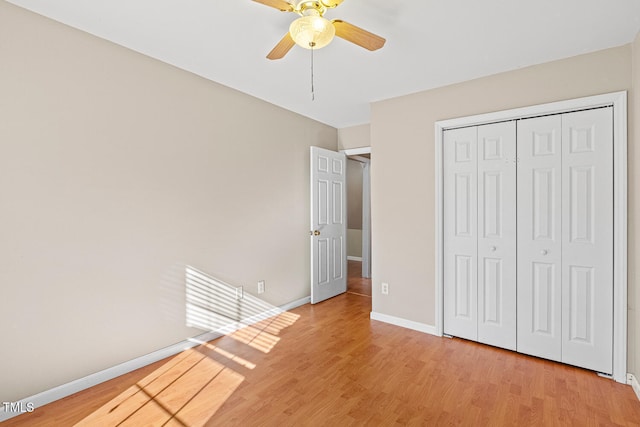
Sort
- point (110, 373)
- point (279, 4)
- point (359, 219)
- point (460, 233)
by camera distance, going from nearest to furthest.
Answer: point (279, 4)
point (110, 373)
point (460, 233)
point (359, 219)

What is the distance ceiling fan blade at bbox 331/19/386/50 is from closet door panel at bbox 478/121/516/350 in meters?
1.64

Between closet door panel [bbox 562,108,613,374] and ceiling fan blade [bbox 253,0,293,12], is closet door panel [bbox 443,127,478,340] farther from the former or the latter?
ceiling fan blade [bbox 253,0,293,12]

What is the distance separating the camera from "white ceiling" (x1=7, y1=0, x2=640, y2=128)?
1.92m

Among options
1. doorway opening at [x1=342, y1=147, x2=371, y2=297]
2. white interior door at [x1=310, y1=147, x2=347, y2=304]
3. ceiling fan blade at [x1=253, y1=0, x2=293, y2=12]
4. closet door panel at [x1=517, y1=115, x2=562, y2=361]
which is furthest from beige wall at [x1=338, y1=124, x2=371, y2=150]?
ceiling fan blade at [x1=253, y1=0, x2=293, y2=12]

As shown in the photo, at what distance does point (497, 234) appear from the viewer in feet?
9.35

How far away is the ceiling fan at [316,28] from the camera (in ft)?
5.29

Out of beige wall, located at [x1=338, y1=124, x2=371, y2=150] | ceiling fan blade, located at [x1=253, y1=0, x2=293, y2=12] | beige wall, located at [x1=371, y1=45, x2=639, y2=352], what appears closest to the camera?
ceiling fan blade, located at [x1=253, y1=0, x2=293, y2=12]

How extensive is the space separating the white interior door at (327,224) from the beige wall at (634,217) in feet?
9.65

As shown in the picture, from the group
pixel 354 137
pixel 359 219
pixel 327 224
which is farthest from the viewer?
Answer: pixel 359 219

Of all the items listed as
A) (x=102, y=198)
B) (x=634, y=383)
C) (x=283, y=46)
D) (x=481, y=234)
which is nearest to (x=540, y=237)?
(x=481, y=234)

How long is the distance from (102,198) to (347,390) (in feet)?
7.49
